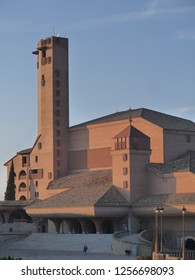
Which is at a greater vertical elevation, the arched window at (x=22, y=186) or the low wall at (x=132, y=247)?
the arched window at (x=22, y=186)

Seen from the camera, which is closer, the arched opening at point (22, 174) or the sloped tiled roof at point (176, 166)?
the sloped tiled roof at point (176, 166)

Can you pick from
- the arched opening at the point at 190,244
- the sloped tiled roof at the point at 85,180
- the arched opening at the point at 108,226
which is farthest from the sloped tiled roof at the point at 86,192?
the arched opening at the point at 190,244

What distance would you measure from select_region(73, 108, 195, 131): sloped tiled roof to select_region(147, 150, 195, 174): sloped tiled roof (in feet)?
14.8

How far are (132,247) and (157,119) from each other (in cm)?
2306

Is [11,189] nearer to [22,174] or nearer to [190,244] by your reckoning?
[22,174]

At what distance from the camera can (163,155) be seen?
9000 centimetres

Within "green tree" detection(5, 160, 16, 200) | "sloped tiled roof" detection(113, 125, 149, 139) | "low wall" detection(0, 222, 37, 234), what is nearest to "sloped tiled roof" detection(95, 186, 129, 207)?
"sloped tiled roof" detection(113, 125, 149, 139)

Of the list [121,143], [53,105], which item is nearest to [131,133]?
[121,143]

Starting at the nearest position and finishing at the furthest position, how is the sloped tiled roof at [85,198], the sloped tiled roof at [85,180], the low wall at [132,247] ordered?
the low wall at [132,247] < the sloped tiled roof at [85,198] < the sloped tiled roof at [85,180]

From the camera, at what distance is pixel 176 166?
3359 inches

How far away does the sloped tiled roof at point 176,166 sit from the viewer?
8351cm

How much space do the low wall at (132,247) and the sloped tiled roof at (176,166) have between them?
9284 millimetres

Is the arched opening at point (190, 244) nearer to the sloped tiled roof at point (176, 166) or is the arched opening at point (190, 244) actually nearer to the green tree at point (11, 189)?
the sloped tiled roof at point (176, 166)
